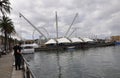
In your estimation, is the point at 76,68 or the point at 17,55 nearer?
the point at 17,55

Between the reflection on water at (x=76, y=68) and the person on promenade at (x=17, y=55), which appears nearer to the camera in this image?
the person on promenade at (x=17, y=55)

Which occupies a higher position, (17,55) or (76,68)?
(17,55)

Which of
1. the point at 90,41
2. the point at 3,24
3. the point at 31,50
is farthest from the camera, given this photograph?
the point at 90,41

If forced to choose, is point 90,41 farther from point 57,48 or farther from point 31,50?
point 31,50

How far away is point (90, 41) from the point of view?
6506 inches

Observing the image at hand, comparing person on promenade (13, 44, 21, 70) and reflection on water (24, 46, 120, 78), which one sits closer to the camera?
person on promenade (13, 44, 21, 70)

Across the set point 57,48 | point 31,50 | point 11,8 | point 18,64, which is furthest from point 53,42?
point 18,64

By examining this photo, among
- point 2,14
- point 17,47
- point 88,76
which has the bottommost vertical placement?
point 88,76

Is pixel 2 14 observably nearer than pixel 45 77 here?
No

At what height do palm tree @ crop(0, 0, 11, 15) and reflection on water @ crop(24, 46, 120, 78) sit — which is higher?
palm tree @ crop(0, 0, 11, 15)

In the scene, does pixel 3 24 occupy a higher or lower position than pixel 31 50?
higher

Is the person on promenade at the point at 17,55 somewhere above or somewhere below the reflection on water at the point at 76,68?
above

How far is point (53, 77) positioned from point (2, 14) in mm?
12034

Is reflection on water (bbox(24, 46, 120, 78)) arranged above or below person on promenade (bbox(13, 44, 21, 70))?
below
